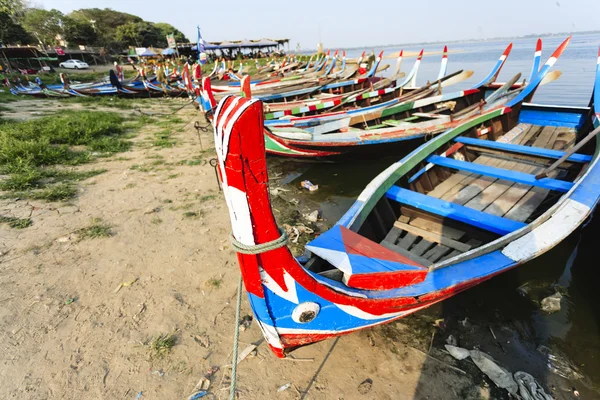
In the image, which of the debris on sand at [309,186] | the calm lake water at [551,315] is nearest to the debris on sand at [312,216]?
the calm lake water at [551,315]

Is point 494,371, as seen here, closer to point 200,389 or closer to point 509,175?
point 509,175

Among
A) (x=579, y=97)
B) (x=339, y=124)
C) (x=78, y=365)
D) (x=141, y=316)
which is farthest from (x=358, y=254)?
(x=579, y=97)

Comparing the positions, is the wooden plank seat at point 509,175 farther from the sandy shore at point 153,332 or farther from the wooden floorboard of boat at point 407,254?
the sandy shore at point 153,332

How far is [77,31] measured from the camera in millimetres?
42375

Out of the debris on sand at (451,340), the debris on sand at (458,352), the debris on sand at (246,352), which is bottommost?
the debris on sand at (246,352)

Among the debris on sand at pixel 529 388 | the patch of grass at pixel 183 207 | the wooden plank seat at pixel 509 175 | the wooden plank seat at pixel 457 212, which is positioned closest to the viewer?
the debris on sand at pixel 529 388

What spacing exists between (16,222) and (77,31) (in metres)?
54.1

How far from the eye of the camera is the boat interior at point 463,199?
2.88 metres

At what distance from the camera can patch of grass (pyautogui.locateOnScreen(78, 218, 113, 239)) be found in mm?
4117

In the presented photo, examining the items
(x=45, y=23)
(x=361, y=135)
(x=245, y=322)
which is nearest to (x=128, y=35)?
(x=45, y=23)

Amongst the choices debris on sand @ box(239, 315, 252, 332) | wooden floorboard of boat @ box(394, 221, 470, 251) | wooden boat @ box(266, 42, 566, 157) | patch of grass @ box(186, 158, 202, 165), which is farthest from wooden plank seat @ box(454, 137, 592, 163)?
patch of grass @ box(186, 158, 202, 165)

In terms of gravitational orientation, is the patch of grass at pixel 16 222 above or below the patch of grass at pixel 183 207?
above

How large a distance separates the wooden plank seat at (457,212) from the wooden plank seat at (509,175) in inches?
39.4

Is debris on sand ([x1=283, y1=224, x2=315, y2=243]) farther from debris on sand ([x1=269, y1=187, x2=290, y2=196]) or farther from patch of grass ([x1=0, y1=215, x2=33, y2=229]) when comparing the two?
patch of grass ([x1=0, y1=215, x2=33, y2=229])
